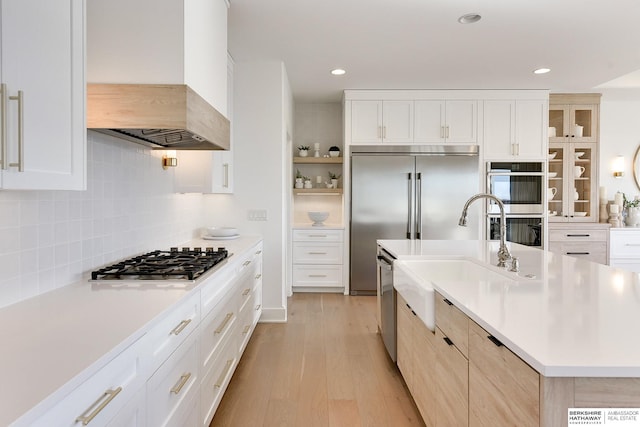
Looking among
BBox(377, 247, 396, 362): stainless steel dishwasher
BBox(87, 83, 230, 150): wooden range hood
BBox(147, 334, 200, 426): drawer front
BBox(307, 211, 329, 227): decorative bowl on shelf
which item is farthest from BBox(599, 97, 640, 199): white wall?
BBox(147, 334, 200, 426): drawer front

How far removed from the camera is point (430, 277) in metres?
2.04

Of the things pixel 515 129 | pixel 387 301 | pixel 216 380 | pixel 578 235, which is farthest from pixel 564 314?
pixel 578 235

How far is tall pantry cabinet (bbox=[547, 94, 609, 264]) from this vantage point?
5.18m

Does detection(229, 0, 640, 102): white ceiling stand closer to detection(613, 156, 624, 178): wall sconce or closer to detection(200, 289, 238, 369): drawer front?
detection(613, 156, 624, 178): wall sconce

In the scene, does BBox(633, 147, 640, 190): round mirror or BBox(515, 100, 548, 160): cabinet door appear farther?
BBox(633, 147, 640, 190): round mirror

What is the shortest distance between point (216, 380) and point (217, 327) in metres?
0.28

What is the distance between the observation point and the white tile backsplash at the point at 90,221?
146 centimetres

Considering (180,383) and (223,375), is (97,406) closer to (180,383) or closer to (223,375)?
(180,383)

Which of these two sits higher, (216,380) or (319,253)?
(319,253)

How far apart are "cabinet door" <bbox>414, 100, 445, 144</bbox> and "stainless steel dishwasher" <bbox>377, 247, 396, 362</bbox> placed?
2.30 meters

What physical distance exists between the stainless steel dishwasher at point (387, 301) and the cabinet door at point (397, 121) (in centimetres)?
217

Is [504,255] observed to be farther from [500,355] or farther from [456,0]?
[456,0]

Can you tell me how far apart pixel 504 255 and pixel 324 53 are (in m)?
2.60

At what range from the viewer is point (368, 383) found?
266 centimetres
